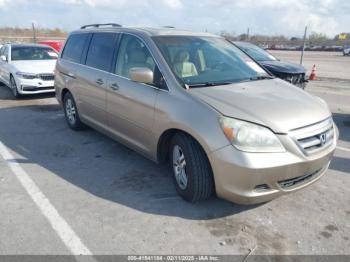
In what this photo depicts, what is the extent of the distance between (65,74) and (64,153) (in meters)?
1.71

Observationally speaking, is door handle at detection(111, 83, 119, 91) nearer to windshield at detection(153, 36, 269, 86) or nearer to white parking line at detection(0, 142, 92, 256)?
windshield at detection(153, 36, 269, 86)

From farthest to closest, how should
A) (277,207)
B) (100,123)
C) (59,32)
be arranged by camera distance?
(59,32)
(100,123)
(277,207)

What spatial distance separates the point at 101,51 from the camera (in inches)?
191

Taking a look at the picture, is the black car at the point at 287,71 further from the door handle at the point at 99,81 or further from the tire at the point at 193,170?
the tire at the point at 193,170

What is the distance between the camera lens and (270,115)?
2.99 metres

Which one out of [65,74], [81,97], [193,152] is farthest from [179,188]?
[65,74]

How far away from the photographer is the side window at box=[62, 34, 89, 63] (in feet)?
18.2

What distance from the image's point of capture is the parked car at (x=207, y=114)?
288 centimetres

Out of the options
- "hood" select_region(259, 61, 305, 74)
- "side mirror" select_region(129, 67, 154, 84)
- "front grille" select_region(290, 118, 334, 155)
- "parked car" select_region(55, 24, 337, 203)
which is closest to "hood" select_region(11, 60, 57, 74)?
"parked car" select_region(55, 24, 337, 203)

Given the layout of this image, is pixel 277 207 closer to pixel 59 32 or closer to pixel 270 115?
pixel 270 115

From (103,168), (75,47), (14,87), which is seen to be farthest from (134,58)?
(14,87)

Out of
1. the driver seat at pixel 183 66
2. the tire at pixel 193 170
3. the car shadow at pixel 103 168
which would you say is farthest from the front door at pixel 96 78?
the tire at pixel 193 170

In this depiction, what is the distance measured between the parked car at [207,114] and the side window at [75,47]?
24.5 inches

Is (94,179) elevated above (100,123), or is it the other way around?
(100,123)
